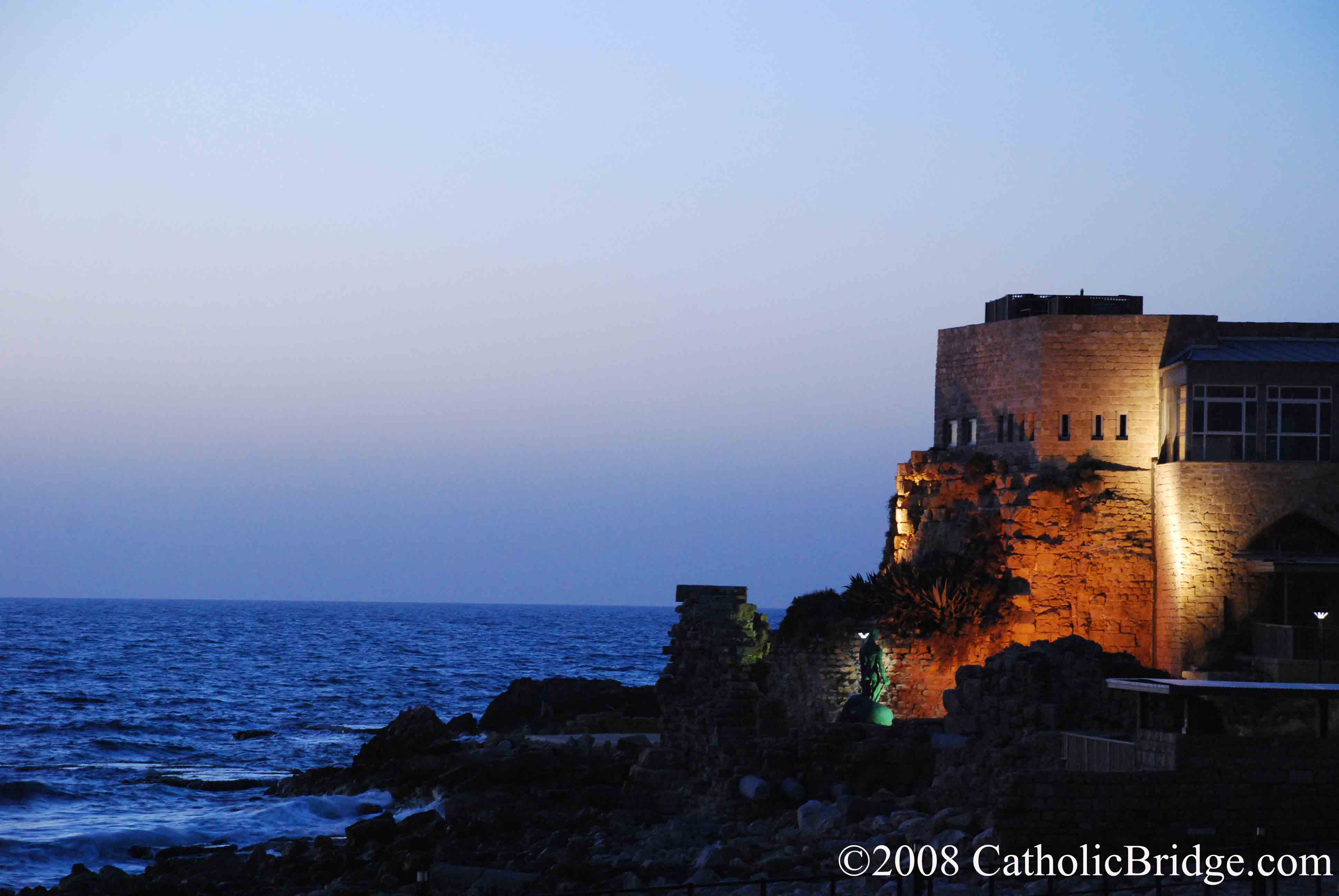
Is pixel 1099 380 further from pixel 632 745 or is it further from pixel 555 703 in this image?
pixel 555 703

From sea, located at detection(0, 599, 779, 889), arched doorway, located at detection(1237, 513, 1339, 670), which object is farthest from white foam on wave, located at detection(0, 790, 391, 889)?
arched doorway, located at detection(1237, 513, 1339, 670)

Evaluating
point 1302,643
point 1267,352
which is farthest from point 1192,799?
point 1267,352

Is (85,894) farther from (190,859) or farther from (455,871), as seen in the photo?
(455,871)

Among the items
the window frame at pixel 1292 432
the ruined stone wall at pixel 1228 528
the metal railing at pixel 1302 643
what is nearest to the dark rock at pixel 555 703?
the ruined stone wall at pixel 1228 528

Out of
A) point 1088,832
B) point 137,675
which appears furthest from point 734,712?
point 137,675

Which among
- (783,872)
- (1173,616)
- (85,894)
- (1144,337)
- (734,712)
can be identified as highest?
(1144,337)

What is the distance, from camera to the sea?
32781 mm

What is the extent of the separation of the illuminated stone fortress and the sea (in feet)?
49.5

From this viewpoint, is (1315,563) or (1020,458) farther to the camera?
(1020,458)

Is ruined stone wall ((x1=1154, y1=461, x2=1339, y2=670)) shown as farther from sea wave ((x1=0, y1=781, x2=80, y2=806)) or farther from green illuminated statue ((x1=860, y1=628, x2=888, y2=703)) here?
sea wave ((x1=0, y1=781, x2=80, y2=806))

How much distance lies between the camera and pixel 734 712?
25656 mm

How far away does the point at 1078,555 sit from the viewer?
34.7 m

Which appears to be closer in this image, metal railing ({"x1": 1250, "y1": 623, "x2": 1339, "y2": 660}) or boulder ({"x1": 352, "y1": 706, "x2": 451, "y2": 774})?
metal railing ({"x1": 1250, "y1": 623, "x2": 1339, "y2": 660})

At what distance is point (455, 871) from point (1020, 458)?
1834 centimetres
